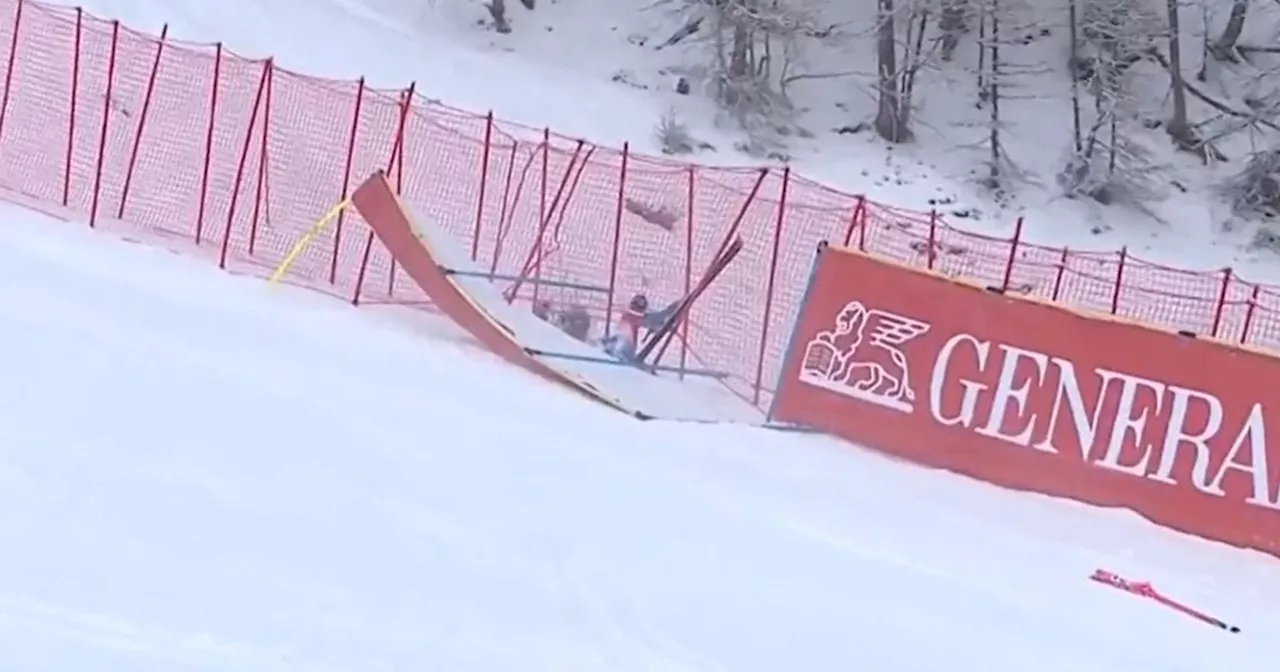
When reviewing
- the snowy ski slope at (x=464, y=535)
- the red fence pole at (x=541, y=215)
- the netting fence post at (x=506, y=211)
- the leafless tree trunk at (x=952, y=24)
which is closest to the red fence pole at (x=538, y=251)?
the red fence pole at (x=541, y=215)

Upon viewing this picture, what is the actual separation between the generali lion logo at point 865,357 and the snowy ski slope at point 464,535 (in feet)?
1.56

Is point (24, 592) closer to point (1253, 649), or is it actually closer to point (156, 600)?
point (156, 600)

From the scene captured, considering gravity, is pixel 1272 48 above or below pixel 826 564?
above

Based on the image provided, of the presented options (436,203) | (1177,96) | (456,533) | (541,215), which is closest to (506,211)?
(541,215)

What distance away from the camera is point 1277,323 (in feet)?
54.3

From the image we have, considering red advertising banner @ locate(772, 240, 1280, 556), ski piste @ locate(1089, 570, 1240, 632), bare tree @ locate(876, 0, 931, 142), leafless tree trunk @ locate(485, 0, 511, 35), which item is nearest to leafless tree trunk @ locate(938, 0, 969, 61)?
bare tree @ locate(876, 0, 931, 142)

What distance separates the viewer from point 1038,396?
9211mm

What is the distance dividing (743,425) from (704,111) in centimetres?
1651

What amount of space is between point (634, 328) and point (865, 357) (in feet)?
7.88

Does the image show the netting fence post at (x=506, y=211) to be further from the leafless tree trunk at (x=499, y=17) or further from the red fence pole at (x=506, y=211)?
the leafless tree trunk at (x=499, y=17)

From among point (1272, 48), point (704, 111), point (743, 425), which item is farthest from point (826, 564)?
point (1272, 48)

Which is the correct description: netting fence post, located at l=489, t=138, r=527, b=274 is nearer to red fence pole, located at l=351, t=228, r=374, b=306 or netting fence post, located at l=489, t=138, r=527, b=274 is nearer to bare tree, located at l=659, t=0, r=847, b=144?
red fence pole, located at l=351, t=228, r=374, b=306

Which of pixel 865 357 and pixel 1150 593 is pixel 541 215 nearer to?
pixel 865 357

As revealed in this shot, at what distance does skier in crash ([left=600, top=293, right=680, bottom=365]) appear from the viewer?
37.4 ft
